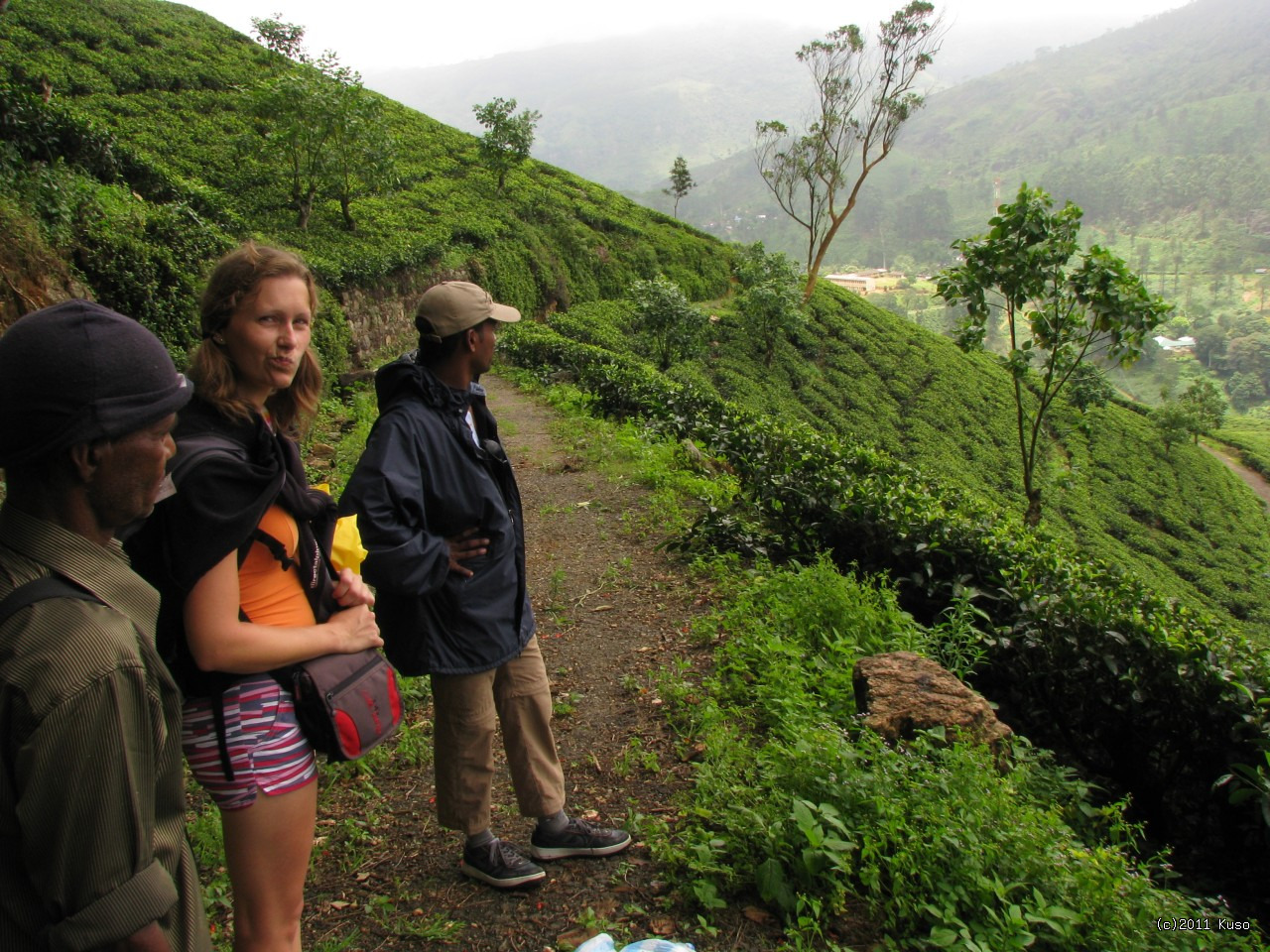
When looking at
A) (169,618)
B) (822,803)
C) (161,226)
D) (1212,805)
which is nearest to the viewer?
(169,618)

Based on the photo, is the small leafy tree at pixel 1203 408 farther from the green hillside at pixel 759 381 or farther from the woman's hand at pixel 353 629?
the woman's hand at pixel 353 629

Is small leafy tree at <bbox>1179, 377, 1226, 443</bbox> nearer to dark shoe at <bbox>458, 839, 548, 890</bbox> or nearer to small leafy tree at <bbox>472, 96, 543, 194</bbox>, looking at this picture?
small leafy tree at <bbox>472, 96, 543, 194</bbox>

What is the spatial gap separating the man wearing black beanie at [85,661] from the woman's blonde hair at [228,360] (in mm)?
365

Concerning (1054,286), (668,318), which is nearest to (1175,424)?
(668,318)

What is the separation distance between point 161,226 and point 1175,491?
33367 millimetres

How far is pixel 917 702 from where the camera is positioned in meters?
3.28

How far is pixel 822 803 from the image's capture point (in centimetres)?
262

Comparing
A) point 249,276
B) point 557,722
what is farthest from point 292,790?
point 557,722

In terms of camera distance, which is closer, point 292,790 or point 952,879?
point 292,790

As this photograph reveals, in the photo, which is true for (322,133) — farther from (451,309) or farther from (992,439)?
(992,439)

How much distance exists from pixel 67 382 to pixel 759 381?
27.1 m

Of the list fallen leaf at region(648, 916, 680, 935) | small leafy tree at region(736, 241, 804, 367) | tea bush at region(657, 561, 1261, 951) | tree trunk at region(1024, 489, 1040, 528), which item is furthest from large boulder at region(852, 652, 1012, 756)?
small leafy tree at region(736, 241, 804, 367)

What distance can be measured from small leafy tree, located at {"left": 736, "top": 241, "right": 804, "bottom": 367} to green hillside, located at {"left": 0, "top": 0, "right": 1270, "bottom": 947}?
33.9 inches

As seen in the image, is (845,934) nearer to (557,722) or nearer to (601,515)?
(557,722)
